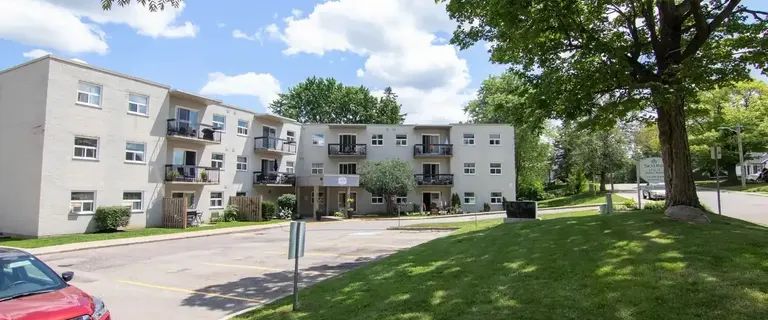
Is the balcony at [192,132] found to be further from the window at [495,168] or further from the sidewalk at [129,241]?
the window at [495,168]

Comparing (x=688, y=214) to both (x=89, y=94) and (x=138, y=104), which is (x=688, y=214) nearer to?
(x=89, y=94)

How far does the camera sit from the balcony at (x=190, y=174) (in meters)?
28.9

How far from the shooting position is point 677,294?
235 inches

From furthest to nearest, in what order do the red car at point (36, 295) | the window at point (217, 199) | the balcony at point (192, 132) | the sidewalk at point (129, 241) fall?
the window at point (217, 199) → the balcony at point (192, 132) → the sidewalk at point (129, 241) → the red car at point (36, 295)

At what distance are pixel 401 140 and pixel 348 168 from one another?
545 centimetres

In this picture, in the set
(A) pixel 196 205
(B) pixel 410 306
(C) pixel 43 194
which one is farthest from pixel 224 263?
(A) pixel 196 205

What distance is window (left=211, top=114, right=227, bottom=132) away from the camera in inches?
1316

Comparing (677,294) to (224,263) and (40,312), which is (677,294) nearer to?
(40,312)

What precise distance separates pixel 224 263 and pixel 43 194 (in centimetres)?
1392

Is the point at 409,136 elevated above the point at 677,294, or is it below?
above

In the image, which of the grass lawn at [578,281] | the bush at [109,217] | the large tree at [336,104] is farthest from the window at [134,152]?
the large tree at [336,104]

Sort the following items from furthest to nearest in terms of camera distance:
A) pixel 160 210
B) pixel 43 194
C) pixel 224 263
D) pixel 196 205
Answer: pixel 196 205 → pixel 160 210 → pixel 43 194 → pixel 224 263

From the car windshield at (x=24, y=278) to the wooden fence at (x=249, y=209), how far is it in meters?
27.4

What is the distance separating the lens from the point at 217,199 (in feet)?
110
